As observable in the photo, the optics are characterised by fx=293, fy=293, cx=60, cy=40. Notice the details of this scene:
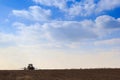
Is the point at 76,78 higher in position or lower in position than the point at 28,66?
lower

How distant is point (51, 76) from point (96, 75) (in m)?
6.08

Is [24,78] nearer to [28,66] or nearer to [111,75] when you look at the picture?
[111,75]

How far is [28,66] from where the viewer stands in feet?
196

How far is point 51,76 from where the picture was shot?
38.6m

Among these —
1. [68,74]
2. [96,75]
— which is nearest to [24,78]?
[68,74]

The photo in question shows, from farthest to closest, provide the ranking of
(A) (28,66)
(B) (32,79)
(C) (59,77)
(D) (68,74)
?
(A) (28,66) < (D) (68,74) < (C) (59,77) < (B) (32,79)

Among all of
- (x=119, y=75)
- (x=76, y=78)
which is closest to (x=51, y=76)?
(x=76, y=78)

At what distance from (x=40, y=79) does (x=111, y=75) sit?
1022 centimetres

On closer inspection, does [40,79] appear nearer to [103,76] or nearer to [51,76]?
[51,76]

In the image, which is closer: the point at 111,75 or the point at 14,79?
the point at 14,79

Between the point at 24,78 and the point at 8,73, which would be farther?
the point at 8,73

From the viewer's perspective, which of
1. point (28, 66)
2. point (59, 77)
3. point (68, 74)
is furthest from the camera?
point (28, 66)

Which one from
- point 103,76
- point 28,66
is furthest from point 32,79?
point 28,66

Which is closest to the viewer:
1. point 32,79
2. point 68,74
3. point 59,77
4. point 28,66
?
point 32,79
